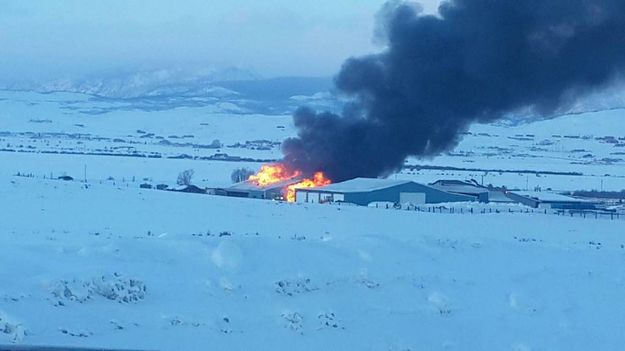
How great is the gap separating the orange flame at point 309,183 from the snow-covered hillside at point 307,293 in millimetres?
26363

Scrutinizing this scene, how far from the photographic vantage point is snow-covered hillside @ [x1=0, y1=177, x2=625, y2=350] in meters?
14.3

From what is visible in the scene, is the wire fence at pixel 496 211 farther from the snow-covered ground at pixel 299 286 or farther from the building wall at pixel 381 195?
the snow-covered ground at pixel 299 286

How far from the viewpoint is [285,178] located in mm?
54938

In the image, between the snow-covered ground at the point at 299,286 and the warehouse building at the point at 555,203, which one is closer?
the snow-covered ground at the point at 299,286

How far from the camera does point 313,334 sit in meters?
14.8

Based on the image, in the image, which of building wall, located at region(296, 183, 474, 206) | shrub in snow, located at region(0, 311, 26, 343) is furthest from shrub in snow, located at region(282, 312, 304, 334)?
building wall, located at region(296, 183, 474, 206)

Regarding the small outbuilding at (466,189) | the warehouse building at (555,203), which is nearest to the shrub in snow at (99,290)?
the warehouse building at (555,203)

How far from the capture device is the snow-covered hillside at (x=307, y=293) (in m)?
14.3

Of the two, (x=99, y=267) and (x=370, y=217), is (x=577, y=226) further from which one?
(x=99, y=267)

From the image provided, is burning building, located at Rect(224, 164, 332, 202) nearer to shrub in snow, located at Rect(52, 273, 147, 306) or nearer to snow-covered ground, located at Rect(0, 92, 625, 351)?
snow-covered ground, located at Rect(0, 92, 625, 351)

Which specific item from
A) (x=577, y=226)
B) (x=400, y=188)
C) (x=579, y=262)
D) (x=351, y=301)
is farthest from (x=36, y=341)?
(x=400, y=188)

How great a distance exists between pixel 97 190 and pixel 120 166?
38496 mm

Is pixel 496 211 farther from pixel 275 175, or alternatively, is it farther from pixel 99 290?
pixel 99 290

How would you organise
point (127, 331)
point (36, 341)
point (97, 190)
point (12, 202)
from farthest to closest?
1. point (97, 190)
2. point (12, 202)
3. point (127, 331)
4. point (36, 341)
